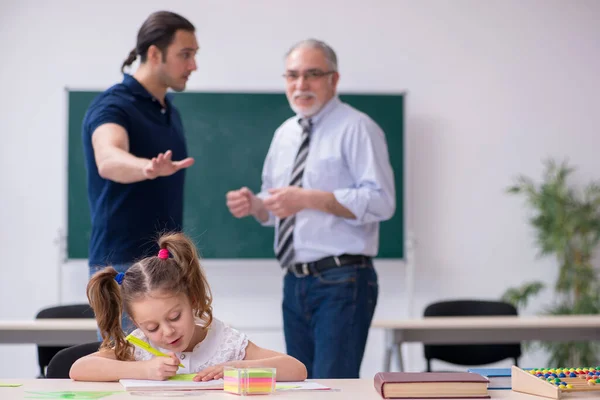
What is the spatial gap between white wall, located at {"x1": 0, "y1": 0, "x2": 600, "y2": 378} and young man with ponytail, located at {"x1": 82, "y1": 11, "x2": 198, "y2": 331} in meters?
2.45

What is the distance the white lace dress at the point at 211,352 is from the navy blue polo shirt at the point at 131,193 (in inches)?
19.3

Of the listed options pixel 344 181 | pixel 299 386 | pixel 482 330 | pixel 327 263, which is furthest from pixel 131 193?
pixel 482 330

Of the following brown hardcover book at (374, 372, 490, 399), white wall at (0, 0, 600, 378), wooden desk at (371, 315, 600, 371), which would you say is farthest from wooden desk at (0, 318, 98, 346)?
brown hardcover book at (374, 372, 490, 399)

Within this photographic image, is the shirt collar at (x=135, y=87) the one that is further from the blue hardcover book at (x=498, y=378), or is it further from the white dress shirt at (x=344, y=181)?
the blue hardcover book at (x=498, y=378)

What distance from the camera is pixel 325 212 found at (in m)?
2.93

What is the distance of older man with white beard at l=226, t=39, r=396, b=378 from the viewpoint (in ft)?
9.23

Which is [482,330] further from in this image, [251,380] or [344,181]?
[251,380]

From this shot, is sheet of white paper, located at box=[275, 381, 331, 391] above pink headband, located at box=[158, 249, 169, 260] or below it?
below

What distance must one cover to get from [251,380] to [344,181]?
1.49m

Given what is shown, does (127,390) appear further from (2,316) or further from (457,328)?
(2,316)

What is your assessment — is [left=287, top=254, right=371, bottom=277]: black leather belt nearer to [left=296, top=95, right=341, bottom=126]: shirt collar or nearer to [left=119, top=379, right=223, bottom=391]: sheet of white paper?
[left=296, top=95, right=341, bottom=126]: shirt collar

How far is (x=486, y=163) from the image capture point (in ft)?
17.8

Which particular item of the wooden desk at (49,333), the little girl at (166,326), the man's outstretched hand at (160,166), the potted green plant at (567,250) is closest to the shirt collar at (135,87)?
the man's outstretched hand at (160,166)

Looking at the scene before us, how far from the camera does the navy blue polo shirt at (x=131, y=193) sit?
8.13ft
